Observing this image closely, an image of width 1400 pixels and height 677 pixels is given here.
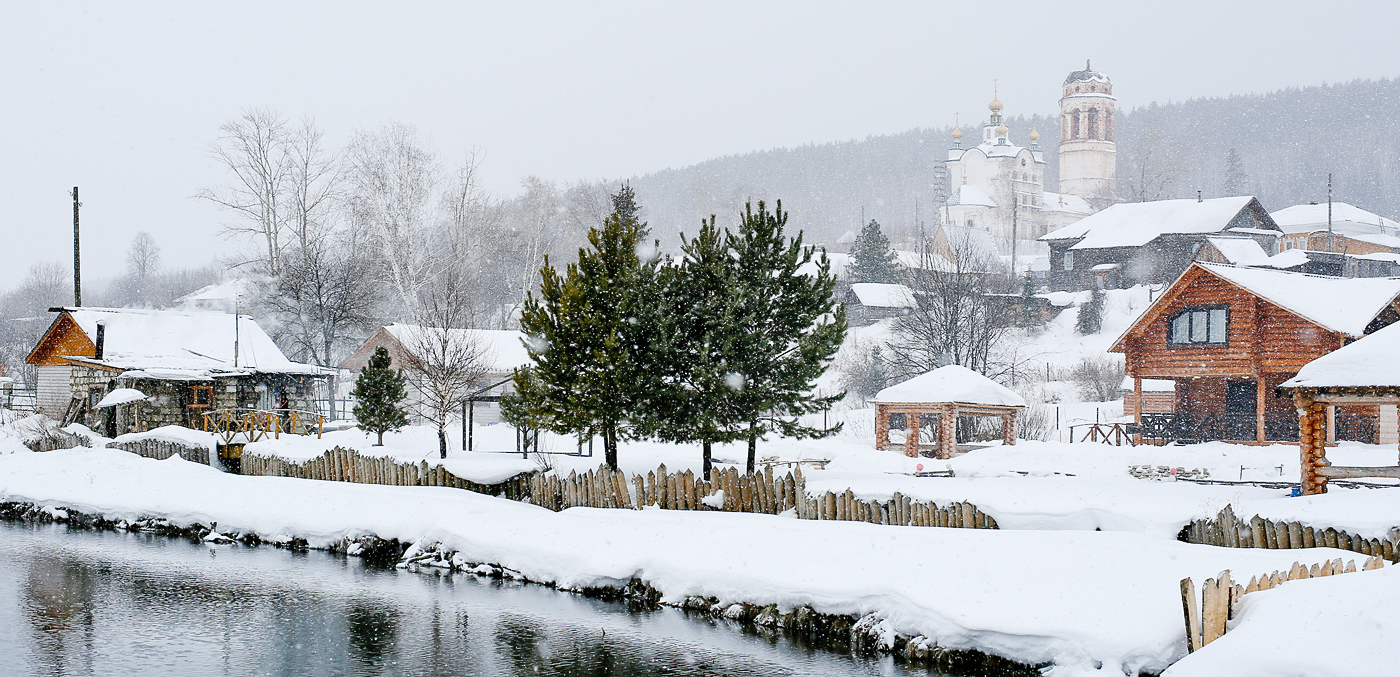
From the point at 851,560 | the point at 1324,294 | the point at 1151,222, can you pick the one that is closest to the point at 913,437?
the point at 1324,294

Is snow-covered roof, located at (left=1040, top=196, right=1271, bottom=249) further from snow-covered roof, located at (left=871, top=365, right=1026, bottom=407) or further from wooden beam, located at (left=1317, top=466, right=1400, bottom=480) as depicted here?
wooden beam, located at (left=1317, top=466, right=1400, bottom=480)

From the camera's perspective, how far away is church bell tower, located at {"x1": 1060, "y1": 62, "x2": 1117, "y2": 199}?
13225cm

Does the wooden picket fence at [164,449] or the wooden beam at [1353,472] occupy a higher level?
the wooden beam at [1353,472]

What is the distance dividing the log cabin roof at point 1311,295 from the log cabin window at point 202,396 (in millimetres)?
32265

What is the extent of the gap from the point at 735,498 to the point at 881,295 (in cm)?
5605

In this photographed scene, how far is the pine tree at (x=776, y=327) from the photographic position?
72.7 feet

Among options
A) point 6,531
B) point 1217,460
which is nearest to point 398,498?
point 6,531

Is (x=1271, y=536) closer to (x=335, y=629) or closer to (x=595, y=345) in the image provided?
(x=595, y=345)

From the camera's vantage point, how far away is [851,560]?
1642 cm

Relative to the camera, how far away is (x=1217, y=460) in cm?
3006

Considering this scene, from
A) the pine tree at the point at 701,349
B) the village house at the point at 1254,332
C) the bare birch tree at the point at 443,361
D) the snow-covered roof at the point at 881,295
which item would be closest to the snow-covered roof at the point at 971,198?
the snow-covered roof at the point at 881,295

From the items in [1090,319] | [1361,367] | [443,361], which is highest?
[1090,319]

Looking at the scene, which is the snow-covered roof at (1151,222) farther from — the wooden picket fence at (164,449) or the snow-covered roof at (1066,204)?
the wooden picket fence at (164,449)

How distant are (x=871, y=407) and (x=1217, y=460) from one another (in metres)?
25.8
